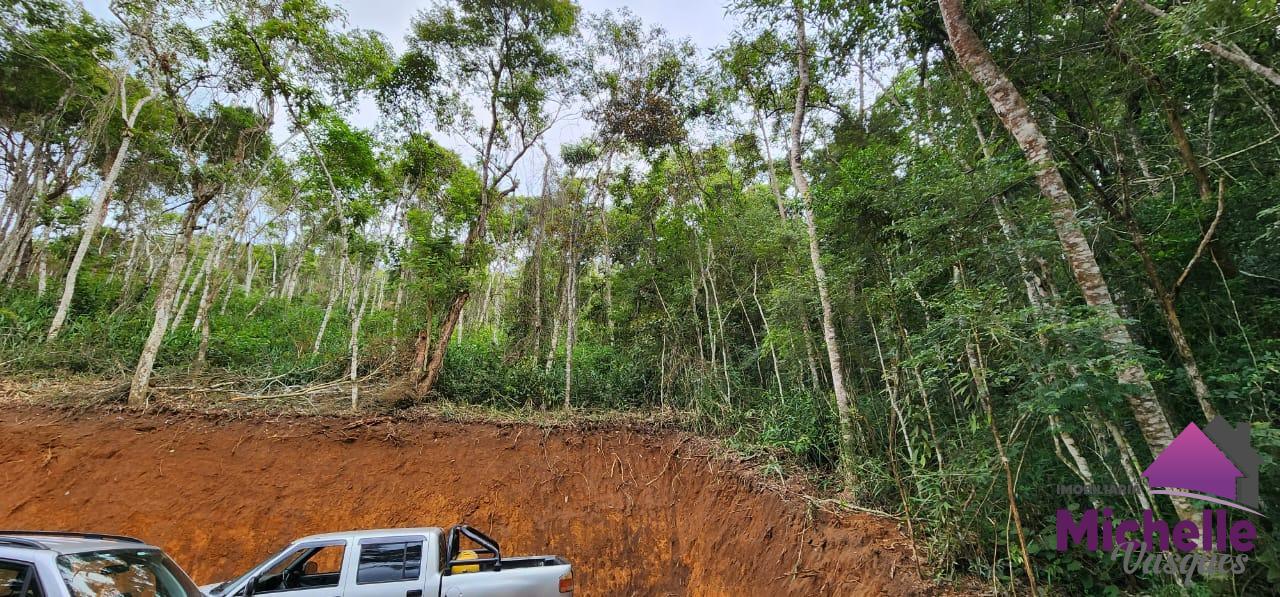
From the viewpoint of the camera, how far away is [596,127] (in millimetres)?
9453

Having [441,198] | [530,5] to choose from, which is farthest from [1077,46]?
[441,198]

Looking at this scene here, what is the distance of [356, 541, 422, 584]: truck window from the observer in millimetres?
3881

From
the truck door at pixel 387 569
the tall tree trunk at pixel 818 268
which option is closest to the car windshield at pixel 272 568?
the truck door at pixel 387 569

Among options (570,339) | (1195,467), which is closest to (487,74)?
(570,339)

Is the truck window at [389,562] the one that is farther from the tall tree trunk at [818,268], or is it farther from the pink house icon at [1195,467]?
the pink house icon at [1195,467]

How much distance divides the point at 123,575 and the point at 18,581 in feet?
1.26

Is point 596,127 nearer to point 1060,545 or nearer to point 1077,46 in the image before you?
point 1077,46

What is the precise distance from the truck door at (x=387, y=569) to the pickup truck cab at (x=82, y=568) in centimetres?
140

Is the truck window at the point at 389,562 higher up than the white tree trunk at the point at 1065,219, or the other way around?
the white tree trunk at the point at 1065,219

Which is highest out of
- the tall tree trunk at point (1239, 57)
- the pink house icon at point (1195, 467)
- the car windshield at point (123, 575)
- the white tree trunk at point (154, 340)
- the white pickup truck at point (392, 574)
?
the tall tree trunk at point (1239, 57)

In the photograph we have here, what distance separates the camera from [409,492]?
22.0 ft

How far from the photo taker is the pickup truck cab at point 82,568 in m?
1.94

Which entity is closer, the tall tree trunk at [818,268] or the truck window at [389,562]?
the truck window at [389,562]

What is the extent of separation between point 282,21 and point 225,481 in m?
7.27
